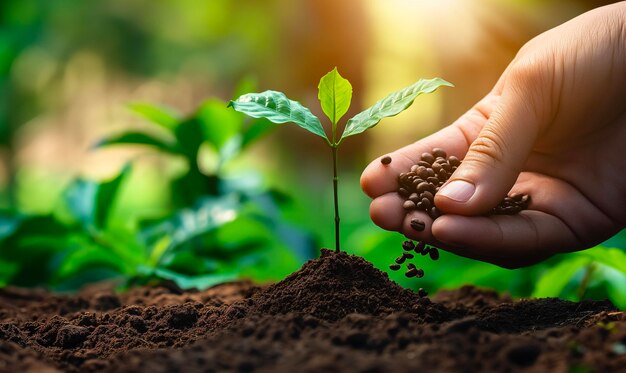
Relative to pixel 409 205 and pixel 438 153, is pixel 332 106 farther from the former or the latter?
pixel 438 153

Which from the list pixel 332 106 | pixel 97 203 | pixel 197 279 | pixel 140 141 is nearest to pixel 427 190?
pixel 332 106

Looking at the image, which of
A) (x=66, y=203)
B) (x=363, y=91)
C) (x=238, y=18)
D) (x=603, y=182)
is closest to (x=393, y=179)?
(x=603, y=182)

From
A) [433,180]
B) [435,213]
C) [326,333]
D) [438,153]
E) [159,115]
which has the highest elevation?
[159,115]

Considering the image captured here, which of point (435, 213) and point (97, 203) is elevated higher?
point (97, 203)

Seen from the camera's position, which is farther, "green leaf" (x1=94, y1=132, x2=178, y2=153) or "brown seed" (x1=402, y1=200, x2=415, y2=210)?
"green leaf" (x1=94, y1=132, x2=178, y2=153)

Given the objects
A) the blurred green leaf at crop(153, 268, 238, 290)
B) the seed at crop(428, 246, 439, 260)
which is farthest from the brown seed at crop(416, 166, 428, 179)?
the blurred green leaf at crop(153, 268, 238, 290)

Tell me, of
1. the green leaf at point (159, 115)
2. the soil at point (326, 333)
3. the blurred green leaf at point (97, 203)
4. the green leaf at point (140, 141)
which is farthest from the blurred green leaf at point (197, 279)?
the green leaf at point (159, 115)

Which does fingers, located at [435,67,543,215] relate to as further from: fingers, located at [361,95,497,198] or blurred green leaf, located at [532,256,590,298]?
blurred green leaf, located at [532,256,590,298]
